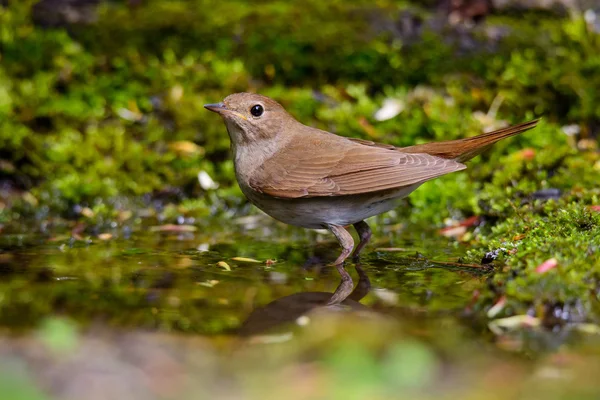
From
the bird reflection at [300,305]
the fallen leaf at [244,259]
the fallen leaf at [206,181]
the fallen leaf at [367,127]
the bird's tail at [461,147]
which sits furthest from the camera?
the fallen leaf at [367,127]

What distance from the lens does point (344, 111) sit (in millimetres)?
7027

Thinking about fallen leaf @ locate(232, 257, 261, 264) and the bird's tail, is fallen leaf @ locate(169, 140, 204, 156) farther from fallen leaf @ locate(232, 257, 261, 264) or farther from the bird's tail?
the bird's tail

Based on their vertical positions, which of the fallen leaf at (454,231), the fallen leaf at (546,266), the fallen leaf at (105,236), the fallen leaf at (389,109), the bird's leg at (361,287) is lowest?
the fallen leaf at (105,236)

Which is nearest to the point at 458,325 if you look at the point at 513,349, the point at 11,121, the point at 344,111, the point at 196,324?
the point at 513,349

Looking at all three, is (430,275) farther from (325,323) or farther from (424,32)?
(424,32)

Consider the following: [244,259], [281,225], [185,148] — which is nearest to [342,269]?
[244,259]

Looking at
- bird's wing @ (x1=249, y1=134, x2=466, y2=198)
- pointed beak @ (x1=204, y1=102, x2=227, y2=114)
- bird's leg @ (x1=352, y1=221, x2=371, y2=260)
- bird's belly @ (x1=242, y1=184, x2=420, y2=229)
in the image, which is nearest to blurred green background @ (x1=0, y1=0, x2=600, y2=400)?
bird's leg @ (x1=352, y1=221, x2=371, y2=260)

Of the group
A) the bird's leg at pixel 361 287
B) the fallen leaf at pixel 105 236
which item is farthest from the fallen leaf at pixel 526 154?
the fallen leaf at pixel 105 236

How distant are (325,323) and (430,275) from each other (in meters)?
1.01

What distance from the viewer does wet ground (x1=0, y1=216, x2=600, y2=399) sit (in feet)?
8.38

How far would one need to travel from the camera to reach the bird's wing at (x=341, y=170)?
451cm

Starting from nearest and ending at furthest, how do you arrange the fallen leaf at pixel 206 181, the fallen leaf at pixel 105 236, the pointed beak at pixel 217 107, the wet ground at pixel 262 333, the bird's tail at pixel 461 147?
the wet ground at pixel 262 333 < the bird's tail at pixel 461 147 < the pointed beak at pixel 217 107 < the fallen leaf at pixel 105 236 < the fallen leaf at pixel 206 181

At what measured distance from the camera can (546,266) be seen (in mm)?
3473

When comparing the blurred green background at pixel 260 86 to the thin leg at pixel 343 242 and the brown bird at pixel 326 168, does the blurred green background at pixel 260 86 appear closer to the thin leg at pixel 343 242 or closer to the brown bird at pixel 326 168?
the brown bird at pixel 326 168
